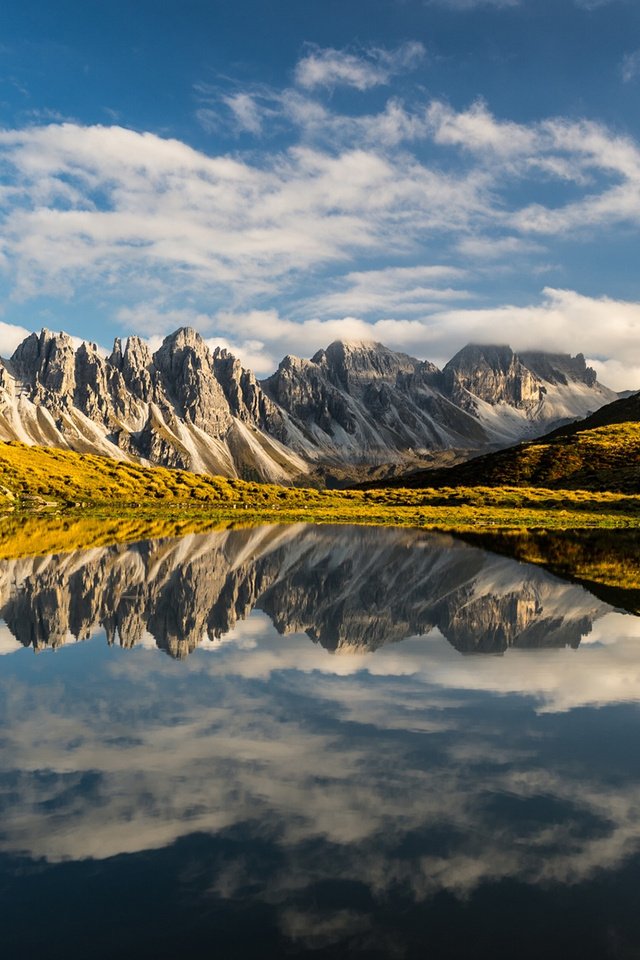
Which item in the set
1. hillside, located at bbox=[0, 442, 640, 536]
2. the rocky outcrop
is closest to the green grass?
hillside, located at bbox=[0, 442, 640, 536]

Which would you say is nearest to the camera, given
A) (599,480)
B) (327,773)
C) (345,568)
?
(327,773)

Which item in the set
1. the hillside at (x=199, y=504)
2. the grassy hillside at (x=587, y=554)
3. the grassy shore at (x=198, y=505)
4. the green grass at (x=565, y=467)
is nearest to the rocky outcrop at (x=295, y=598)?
the grassy hillside at (x=587, y=554)

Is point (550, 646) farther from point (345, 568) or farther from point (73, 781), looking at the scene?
point (345, 568)

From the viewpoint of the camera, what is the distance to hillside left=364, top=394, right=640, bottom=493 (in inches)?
4904

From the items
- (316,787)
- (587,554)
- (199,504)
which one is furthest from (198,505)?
(316,787)

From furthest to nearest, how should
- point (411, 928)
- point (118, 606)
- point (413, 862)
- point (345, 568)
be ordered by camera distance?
point (345, 568), point (118, 606), point (413, 862), point (411, 928)

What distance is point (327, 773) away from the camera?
10.3 meters

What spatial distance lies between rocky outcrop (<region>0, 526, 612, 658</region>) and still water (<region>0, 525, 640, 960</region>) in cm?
24

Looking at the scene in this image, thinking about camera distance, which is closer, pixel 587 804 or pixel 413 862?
pixel 413 862

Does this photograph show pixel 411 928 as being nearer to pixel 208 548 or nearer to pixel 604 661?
pixel 604 661

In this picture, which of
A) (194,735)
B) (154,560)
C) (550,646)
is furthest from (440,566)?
(194,735)

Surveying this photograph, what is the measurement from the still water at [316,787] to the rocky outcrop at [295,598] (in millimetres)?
242

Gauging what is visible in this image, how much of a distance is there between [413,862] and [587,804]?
2.94 meters

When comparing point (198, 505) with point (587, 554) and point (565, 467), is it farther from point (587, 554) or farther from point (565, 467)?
point (565, 467)
